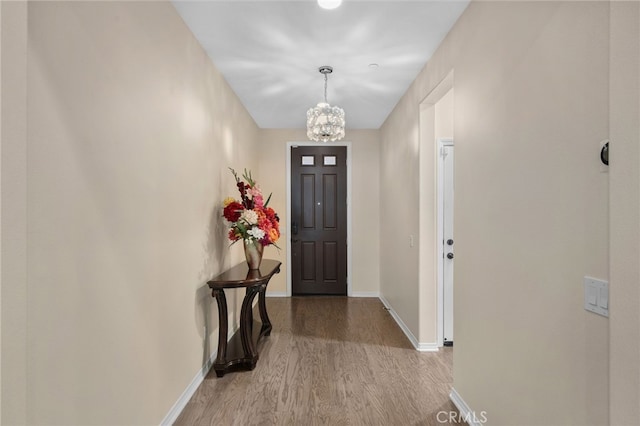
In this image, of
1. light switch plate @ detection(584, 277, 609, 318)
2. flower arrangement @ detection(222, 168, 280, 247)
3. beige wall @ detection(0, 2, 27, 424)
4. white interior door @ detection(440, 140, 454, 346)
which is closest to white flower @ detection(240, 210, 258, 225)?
flower arrangement @ detection(222, 168, 280, 247)

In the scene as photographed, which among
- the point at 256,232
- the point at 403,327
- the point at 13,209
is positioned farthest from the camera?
the point at 403,327

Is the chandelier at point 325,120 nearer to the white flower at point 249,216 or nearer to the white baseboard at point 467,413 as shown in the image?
the white flower at point 249,216

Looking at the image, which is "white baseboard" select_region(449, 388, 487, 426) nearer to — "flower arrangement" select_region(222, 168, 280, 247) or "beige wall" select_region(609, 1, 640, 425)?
"beige wall" select_region(609, 1, 640, 425)

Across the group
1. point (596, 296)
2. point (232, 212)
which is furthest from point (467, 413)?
point (232, 212)

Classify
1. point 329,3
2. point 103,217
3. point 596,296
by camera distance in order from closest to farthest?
point 596,296, point 103,217, point 329,3

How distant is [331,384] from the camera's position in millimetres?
2619

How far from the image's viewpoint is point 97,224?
1.42m

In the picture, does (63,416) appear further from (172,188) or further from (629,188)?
(629,188)

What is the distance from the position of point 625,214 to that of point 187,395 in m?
2.59

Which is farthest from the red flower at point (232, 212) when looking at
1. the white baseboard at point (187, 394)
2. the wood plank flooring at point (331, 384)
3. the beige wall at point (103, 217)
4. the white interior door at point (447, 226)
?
the white interior door at point (447, 226)

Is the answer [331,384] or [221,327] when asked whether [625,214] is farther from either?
[221,327]

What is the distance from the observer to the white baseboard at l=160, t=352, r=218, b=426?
6.82 feet

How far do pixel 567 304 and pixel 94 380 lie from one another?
188 centimetres

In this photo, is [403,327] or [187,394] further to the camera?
[403,327]
